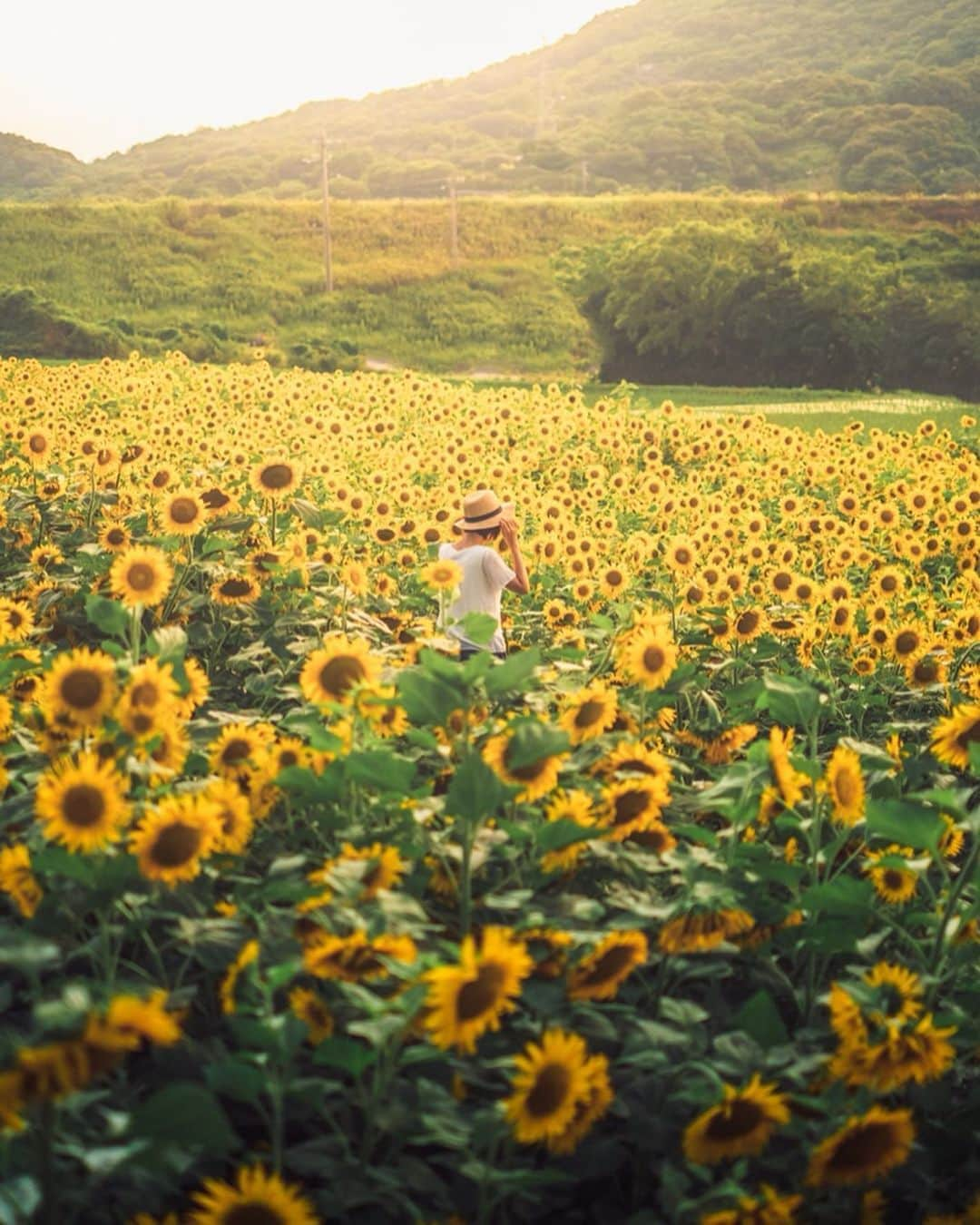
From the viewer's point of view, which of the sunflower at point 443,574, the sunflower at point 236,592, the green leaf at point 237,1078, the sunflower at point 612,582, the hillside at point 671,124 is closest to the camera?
the green leaf at point 237,1078

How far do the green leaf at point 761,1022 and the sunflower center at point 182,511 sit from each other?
3.20 m

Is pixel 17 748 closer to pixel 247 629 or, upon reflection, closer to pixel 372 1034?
pixel 372 1034

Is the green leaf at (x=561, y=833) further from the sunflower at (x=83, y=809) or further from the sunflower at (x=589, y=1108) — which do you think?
the sunflower at (x=83, y=809)

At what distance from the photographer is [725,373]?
31.1 meters

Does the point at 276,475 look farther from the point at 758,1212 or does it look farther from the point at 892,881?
the point at 758,1212

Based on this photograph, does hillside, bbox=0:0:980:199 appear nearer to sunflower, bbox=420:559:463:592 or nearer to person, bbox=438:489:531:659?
person, bbox=438:489:531:659

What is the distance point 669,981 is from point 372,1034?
0.94 m

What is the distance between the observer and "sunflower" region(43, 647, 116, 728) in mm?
2574

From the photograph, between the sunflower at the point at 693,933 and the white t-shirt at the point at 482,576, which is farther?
the white t-shirt at the point at 482,576

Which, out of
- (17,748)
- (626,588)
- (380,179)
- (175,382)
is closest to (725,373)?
(175,382)

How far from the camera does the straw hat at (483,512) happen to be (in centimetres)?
613

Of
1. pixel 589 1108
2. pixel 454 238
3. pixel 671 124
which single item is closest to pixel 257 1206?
pixel 589 1108

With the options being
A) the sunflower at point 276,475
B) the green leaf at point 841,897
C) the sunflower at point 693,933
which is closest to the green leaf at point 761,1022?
the sunflower at point 693,933

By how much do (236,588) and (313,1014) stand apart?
10.7 feet
